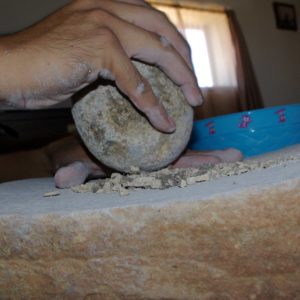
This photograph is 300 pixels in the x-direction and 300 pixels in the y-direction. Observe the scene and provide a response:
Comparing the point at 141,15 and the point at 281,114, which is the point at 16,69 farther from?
the point at 281,114

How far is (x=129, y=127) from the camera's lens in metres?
A: 0.84

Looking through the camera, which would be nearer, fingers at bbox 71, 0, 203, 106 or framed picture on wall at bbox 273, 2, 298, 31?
fingers at bbox 71, 0, 203, 106

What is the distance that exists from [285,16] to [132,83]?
259 inches

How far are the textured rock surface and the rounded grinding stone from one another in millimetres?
281

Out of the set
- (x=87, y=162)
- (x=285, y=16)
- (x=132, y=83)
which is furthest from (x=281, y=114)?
(x=285, y=16)

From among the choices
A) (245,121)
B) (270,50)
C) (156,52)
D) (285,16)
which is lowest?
(270,50)

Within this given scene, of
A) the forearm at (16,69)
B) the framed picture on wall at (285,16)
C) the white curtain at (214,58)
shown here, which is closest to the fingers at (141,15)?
the forearm at (16,69)

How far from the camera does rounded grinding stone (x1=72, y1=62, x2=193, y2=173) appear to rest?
2.78ft

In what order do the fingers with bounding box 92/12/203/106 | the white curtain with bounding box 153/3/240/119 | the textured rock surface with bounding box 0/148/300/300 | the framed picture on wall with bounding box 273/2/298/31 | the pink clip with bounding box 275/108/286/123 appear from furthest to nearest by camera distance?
the framed picture on wall with bounding box 273/2/298/31, the white curtain with bounding box 153/3/240/119, the pink clip with bounding box 275/108/286/123, the fingers with bounding box 92/12/203/106, the textured rock surface with bounding box 0/148/300/300

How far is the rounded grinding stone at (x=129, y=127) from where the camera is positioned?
85cm

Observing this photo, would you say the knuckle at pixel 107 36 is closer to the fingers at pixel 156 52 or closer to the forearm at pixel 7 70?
the fingers at pixel 156 52

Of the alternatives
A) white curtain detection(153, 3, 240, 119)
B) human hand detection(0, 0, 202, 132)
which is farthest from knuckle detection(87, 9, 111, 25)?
white curtain detection(153, 3, 240, 119)

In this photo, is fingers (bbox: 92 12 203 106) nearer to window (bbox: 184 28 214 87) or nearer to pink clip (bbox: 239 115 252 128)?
pink clip (bbox: 239 115 252 128)

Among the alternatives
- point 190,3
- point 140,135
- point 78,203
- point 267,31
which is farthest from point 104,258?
point 267,31
